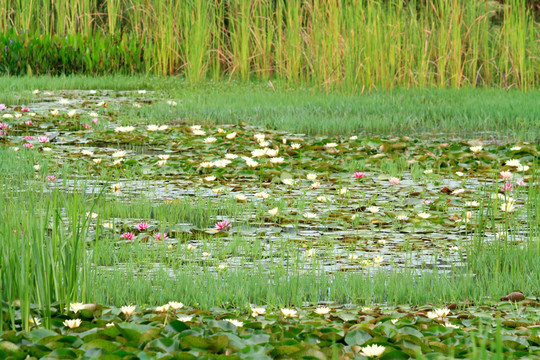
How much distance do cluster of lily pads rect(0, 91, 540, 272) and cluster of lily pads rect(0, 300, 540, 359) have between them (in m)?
0.70

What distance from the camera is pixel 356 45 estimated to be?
10727mm

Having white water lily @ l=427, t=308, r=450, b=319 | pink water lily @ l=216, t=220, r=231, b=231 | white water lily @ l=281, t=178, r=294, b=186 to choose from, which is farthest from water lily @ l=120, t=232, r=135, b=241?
white water lily @ l=427, t=308, r=450, b=319

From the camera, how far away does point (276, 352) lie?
2578mm

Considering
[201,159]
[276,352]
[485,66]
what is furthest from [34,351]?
[485,66]

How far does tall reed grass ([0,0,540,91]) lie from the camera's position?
10.9 meters

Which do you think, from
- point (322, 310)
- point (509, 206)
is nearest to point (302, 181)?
point (509, 206)

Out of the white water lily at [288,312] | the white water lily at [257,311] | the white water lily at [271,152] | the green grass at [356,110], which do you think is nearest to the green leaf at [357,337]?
the white water lily at [288,312]

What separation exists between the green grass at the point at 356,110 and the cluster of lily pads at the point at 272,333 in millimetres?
5467

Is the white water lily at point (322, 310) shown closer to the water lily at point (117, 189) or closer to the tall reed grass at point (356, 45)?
the water lily at point (117, 189)

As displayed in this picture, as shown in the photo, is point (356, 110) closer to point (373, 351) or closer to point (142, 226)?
point (142, 226)

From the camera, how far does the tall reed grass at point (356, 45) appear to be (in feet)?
35.9

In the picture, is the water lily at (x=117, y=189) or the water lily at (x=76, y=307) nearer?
the water lily at (x=76, y=307)

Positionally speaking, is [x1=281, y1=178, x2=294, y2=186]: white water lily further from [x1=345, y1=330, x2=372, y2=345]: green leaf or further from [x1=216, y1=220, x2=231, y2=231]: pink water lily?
[x1=345, y1=330, x2=372, y2=345]: green leaf

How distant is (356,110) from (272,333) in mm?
7150
